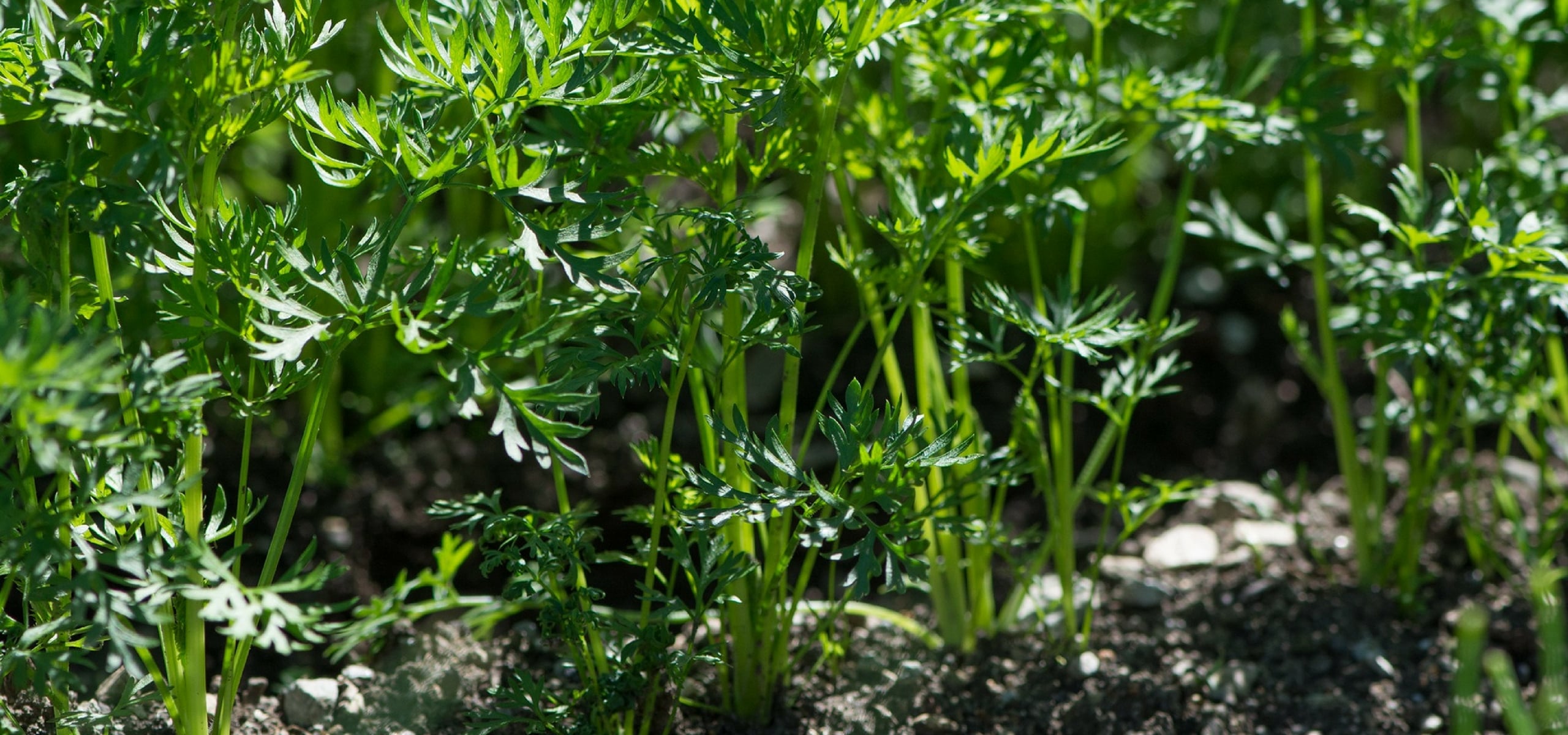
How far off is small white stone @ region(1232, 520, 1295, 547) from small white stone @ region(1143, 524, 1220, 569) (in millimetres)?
41

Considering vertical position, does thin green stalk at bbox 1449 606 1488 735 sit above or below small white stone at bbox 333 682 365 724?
above

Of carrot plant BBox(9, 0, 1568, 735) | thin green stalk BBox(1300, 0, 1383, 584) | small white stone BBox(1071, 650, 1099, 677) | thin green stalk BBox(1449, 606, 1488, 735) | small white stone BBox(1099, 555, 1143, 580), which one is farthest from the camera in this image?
small white stone BBox(1099, 555, 1143, 580)

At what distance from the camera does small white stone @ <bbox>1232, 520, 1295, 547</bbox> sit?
1.84 metres

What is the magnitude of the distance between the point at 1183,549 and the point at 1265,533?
0.13m

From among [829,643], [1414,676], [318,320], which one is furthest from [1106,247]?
[318,320]

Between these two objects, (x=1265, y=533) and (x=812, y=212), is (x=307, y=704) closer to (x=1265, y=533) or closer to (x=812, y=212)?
(x=812, y=212)

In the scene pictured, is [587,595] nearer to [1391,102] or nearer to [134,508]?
[134,508]

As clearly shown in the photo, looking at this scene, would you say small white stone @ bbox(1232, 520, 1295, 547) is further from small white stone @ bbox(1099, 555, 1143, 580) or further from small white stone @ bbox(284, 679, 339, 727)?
small white stone @ bbox(284, 679, 339, 727)

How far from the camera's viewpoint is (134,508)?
110 cm

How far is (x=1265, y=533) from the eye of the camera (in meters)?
1.87

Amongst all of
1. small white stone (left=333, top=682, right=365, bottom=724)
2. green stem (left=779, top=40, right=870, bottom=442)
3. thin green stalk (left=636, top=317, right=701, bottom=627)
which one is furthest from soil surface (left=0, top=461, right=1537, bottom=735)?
green stem (left=779, top=40, right=870, bottom=442)

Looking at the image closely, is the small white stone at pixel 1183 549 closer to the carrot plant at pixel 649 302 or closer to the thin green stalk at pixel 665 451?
the carrot plant at pixel 649 302

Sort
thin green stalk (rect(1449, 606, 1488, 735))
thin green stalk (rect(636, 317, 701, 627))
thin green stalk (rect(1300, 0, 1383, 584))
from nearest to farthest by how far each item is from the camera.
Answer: thin green stalk (rect(1449, 606, 1488, 735)) < thin green stalk (rect(636, 317, 701, 627)) < thin green stalk (rect(1300, 0, 1383, 584))

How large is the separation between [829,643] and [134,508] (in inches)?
28.8
